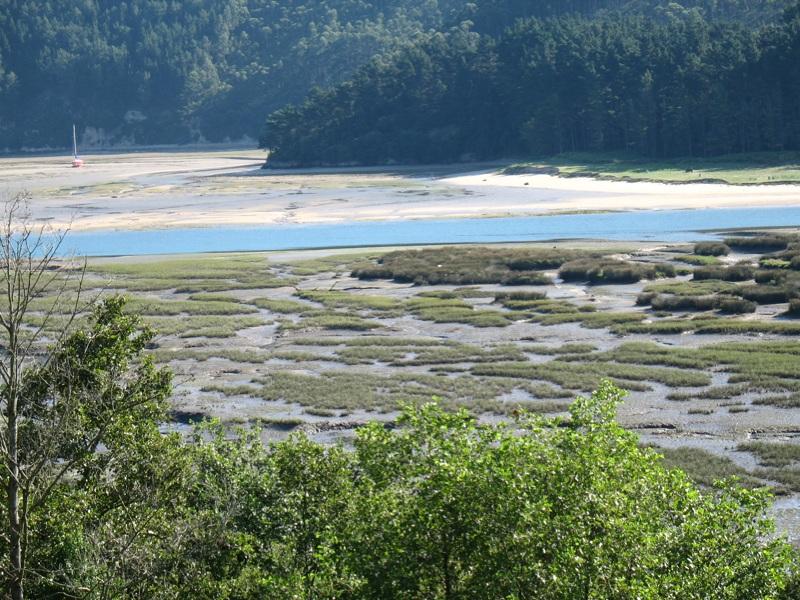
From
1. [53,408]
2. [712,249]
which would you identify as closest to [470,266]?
[712,249]

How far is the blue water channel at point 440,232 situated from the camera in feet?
291

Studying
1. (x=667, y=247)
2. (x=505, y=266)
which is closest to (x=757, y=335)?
(x=505, y=266)

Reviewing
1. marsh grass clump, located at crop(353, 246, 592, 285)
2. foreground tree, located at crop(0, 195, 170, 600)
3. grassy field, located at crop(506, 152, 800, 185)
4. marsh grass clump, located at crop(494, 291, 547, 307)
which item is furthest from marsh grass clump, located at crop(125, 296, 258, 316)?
grassy field, located at crop(506, 152, 800, 185)

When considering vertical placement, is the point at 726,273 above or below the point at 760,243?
below

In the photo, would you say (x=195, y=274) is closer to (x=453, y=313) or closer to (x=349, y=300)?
(x=349, y=300)

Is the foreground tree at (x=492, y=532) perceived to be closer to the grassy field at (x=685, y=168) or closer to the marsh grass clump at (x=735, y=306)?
the marsh grass clump at (x=735, y=306)

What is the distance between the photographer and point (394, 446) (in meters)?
18.2

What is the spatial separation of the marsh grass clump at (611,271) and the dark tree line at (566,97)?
232ft

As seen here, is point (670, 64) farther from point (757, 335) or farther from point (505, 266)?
point (757, 335)

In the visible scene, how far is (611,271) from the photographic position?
6631 cm

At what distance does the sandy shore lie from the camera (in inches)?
4181

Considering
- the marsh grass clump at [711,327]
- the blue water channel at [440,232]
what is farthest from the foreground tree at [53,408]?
the blue water channel at [440,232]

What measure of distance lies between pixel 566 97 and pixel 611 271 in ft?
320

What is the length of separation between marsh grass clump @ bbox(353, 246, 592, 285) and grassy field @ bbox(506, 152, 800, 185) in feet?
155
